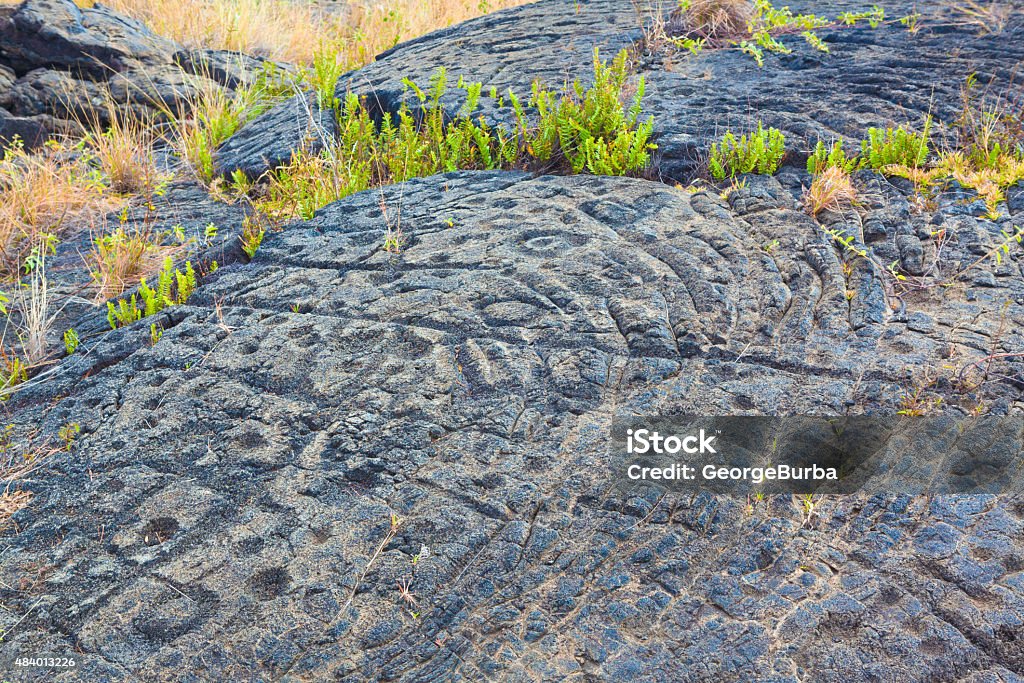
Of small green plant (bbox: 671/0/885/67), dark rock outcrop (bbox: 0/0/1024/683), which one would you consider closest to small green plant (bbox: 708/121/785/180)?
dark rock outcrop (bbox: 0/0/1024/683)

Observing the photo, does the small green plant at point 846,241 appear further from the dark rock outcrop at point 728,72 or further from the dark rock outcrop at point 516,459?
the dark rock outcrop at point 728,72

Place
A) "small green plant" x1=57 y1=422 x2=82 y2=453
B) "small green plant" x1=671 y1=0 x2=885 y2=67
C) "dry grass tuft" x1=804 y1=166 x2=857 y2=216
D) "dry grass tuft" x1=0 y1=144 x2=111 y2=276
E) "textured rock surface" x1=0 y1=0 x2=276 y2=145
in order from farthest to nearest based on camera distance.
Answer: "textured rock surface" x1=0 y1=0 x2=276 y2=145, "small green plant" x1=671 y1=0 x2=885 y2=67, "dry grass tuft" x1=0 y1=144 x2=111 y2=276, "dry grass tuft" x1=804 y1=166 x2=857 y2=216, "small green plant" x1=57 y1=422 x2=82 y2=453

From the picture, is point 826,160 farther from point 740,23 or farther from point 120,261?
point 120,261

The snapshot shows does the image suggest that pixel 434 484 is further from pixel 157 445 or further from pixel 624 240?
pixel 624 240

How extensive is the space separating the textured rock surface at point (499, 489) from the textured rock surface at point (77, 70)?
149 inches

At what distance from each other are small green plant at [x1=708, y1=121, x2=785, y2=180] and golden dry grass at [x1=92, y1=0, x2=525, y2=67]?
4049 millimetres

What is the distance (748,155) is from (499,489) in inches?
98.3

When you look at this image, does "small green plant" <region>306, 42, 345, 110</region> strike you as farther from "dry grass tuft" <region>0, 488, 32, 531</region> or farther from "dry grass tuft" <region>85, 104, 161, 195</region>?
"dry grass tuft" <region>0, 488, 32, 531</region>

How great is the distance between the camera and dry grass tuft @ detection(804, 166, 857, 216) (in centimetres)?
383

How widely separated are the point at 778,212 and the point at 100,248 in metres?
3.32

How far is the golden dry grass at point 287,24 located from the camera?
8000 millimetres

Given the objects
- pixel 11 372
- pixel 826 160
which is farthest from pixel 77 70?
pixel 826 160

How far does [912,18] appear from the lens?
5648 millimetres

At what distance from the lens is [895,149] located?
4160mm
